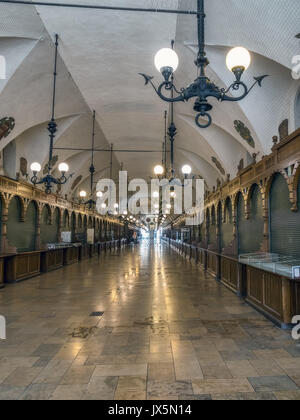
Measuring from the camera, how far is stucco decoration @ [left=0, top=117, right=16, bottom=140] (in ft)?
26.1

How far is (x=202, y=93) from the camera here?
317 centimetres

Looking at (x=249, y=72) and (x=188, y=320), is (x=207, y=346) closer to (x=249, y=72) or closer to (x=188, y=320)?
(x=188, y=320)

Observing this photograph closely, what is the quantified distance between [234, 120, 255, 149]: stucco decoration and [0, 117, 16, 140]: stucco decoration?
6.75 meters

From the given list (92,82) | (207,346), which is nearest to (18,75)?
(92,82)

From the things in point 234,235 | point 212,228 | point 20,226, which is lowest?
point 234,235

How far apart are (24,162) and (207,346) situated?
371 inches

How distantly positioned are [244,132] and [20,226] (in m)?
8.35

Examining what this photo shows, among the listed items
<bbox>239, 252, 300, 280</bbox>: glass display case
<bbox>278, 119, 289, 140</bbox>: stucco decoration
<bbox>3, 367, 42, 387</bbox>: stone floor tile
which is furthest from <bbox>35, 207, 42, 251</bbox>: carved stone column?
<bbox>278, 119, 289, 140</bbox>: stucco decoration

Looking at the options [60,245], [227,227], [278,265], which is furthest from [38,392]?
[60,245]

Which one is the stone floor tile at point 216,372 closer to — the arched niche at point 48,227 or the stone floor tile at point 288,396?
the stone floor tile at point 288,396

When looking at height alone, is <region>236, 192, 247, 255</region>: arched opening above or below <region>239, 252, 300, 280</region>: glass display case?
above

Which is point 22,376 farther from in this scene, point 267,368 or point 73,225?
point 73,225

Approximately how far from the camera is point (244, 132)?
8.13 metres

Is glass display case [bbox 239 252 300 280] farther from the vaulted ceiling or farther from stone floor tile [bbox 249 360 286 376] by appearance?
the vaulted ceiling
